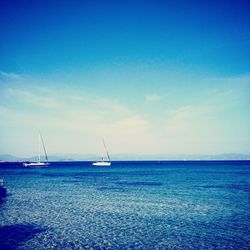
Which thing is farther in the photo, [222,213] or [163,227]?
[222,213]

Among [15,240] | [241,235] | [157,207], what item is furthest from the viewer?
[157,207]

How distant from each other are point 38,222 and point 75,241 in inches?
298

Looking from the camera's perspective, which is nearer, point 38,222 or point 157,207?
point 38,222

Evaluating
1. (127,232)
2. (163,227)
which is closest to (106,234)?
(127,232)

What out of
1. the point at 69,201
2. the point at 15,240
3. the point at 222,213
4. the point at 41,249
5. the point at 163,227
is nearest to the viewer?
the point at 41,249

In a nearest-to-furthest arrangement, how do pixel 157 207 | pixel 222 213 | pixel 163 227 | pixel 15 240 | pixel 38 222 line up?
pixel 15 240 < pixel 163 227 < pixel 38 222 < pixel 222 213 < pixel 157 207

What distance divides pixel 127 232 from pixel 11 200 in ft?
80.8

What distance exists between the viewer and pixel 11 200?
140ft

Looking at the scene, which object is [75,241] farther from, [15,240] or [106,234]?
[15,240]

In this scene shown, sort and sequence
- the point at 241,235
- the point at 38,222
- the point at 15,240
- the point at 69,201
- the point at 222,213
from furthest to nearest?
the point at 69,201
the point at 222,213
the point at 38,222
the point at 241,235
the point at 15,240

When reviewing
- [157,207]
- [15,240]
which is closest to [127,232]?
[15,240]

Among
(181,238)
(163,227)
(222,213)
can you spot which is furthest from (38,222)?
(222,213)

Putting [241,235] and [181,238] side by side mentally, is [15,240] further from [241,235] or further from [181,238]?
[241,235]

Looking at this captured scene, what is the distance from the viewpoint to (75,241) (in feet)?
73.1
